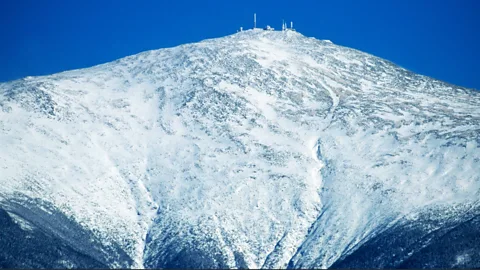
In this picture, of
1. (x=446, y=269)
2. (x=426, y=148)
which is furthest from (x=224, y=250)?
(x=426, y=148)

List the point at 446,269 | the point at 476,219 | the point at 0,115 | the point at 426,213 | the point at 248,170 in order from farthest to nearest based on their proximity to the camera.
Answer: the point at 0,115 < the point at 248,170 < the point at 426,213 < the point at 476,219 < the point at 446,269

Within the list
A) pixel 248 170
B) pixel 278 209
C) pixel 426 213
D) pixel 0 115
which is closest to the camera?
pixel 426 213

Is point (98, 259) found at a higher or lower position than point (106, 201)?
lower

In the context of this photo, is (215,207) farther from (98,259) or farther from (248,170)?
(98,259)

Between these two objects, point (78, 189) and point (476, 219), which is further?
point (78, 189)

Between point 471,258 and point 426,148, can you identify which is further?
point 426,148

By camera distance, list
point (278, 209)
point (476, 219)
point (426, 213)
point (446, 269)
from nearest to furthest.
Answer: point (446, 269) < point (476, 219) < point (426, 213) < point (278, 209)

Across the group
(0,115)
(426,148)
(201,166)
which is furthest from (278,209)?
(0,115)

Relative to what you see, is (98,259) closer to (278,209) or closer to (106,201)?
(106,201)

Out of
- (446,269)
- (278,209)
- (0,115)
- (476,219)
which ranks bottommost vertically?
(446,269)
